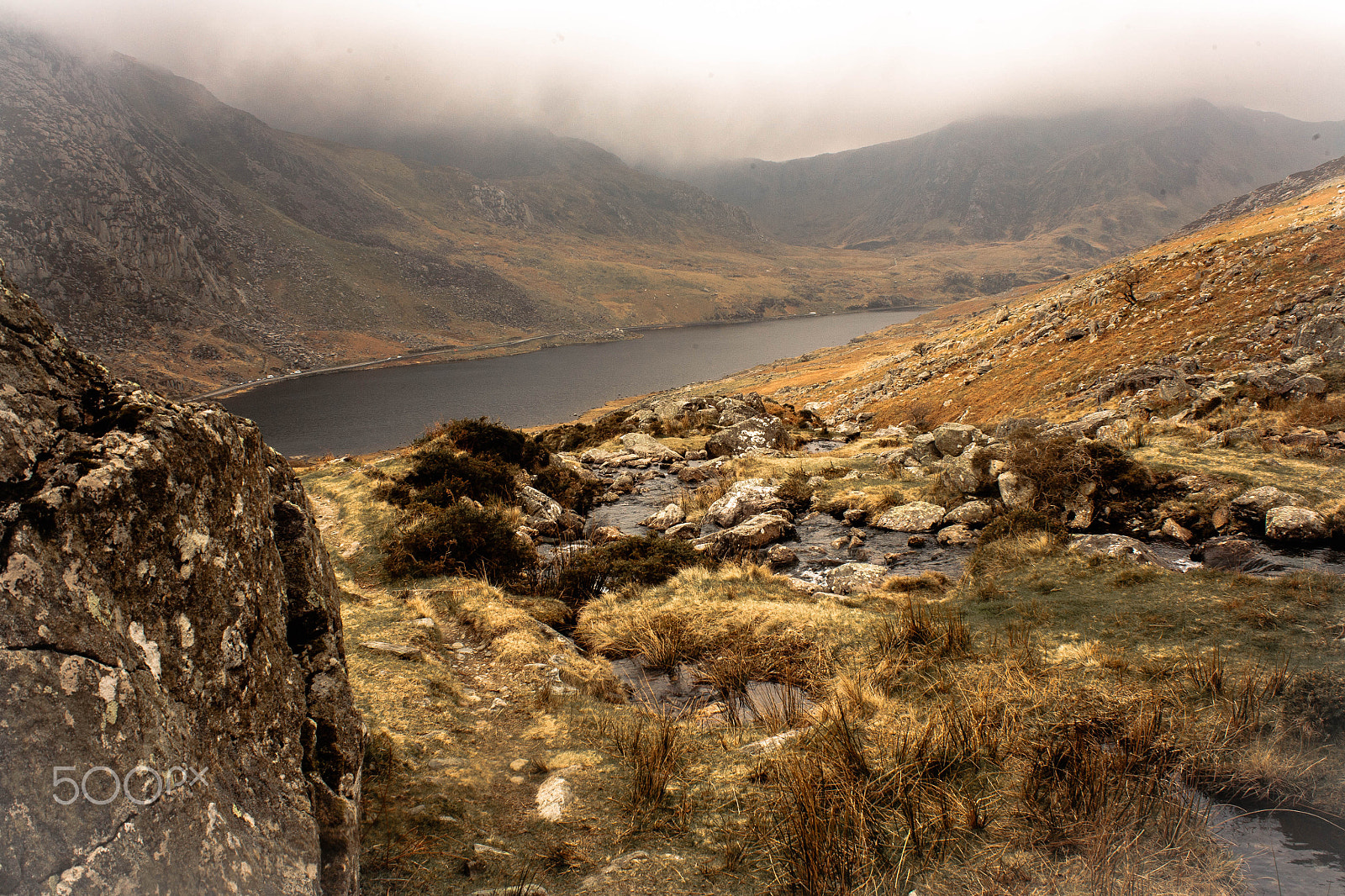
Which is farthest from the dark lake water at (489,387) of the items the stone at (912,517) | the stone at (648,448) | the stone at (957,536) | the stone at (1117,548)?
the stone at (1117,548)

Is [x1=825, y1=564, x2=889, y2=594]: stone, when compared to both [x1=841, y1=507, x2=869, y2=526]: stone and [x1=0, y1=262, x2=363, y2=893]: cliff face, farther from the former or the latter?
[x1=0, y1=262, x2=363, y2=893]: cliff face

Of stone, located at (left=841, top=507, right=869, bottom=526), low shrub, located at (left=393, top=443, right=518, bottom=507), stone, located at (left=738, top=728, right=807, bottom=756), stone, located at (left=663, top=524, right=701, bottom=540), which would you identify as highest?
low shrub, located at (left=393, top=443, right=518, bottom=507)

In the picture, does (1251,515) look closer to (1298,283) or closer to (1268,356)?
(1268,356)

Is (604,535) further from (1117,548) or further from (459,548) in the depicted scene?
(1117,548)

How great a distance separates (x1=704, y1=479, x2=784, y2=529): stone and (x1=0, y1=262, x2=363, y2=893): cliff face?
47.2ft

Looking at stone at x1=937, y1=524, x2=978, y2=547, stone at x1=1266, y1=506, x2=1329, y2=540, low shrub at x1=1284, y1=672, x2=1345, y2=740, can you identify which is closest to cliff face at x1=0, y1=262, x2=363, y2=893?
low shrub at x1=1284, y1=672, x2=1345, y2=740

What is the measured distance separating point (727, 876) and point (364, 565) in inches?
444

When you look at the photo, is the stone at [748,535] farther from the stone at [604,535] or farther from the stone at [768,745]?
the stone at [768,745]

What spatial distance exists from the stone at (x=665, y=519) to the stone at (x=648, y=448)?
8.96 m

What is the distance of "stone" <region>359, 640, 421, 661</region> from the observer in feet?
27.5

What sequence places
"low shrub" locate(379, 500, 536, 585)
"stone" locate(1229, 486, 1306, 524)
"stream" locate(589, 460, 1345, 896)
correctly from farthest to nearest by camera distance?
"low shrub" locate(379, 500, 536, 585)
"stone" locate(1229, 486, 1306, 524)
"stream" locate(589, 460, 1345, 896)

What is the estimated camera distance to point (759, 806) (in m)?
5.02

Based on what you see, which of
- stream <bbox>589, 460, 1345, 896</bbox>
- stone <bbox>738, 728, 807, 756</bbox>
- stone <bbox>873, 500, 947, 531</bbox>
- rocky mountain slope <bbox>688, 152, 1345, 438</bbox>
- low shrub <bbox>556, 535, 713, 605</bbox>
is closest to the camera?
stream <bbox>589, 460, 1345, 896</bbox>

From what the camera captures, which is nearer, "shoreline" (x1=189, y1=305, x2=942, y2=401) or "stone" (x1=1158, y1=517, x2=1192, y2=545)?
"stone" (x1=1158, y1=517, x2=1192, y2=545)
